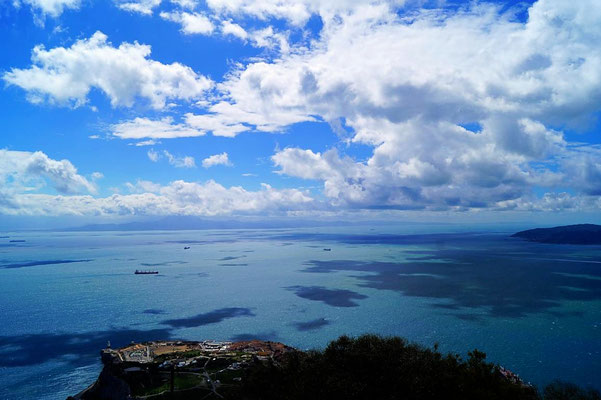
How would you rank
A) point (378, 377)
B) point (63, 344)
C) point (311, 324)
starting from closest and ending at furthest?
point (378, 377) → point (63, 344) → point (311, 324)

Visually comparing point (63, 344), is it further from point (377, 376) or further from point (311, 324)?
point (377, 376)

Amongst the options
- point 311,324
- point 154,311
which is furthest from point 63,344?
point 311,324

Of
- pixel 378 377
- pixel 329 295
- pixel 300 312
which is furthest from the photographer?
pixel 329 295

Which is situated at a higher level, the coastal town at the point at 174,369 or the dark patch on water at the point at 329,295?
the coastal town at the point at 174,369

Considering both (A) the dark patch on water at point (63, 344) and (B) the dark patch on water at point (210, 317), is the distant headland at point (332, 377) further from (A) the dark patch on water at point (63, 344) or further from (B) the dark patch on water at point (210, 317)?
(B) the dark patch on water at point (210, 317)

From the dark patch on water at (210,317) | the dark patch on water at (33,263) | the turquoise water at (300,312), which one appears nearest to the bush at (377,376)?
the turquoise water at (300,312)

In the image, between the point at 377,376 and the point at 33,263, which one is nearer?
the point at 377,376
